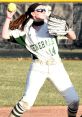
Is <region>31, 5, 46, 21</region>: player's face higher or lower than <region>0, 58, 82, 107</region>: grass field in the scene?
higher

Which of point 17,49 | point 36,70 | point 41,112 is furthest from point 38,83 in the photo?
point 17,49

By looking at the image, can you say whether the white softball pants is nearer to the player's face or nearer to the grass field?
the player's face

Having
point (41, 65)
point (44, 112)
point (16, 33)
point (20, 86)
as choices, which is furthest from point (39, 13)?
point (20, 86)

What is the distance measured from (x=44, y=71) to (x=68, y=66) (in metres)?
12.6

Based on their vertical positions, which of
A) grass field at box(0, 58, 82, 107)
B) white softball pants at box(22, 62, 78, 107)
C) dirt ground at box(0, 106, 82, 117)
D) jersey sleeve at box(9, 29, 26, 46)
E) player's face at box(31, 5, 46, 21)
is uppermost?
player's face at box(31, 5, 46, 21)

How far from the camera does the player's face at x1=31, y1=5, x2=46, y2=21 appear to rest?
8219mm

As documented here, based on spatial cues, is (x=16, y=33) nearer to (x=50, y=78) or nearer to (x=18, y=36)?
(x=18, y=36)

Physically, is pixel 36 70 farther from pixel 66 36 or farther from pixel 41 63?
pixel 66 36

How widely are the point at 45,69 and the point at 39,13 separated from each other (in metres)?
0.88

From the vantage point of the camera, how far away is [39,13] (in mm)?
8234

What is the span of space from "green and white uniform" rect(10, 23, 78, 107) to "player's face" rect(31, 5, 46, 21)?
0.17m

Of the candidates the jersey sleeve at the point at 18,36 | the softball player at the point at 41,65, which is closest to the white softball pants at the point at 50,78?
the softball player at the point at 41,65

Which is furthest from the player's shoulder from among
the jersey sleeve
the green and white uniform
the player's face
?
the player's face

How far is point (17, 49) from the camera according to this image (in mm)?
35344
